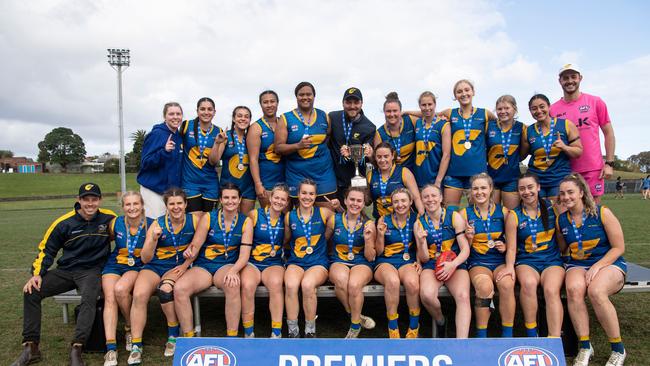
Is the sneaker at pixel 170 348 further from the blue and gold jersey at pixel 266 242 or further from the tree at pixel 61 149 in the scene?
the tree at pixel 61 149

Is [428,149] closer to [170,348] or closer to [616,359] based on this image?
[616,359]

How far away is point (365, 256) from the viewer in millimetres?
4012

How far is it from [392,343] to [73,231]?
9.53 ft

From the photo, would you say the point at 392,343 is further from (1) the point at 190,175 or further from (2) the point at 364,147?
(1) the point at 190,175

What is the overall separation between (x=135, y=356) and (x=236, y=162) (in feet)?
6.54

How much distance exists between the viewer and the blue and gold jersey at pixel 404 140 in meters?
4.60

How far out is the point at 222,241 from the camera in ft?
13.3

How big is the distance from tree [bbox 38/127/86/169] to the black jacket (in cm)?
7884

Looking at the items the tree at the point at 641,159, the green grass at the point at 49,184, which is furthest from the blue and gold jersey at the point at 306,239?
the tree at the point at 641,159

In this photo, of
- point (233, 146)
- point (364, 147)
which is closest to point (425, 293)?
point (364, 147)

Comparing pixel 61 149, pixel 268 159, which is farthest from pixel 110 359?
pixel 61 149

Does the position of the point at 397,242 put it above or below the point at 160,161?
below

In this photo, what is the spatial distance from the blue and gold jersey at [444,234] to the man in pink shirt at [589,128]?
1.55 meters

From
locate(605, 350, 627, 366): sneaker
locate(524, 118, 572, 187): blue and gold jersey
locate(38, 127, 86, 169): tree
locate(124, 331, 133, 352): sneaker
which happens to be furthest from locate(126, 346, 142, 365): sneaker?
locate(38, 127, 86, 169): tree
